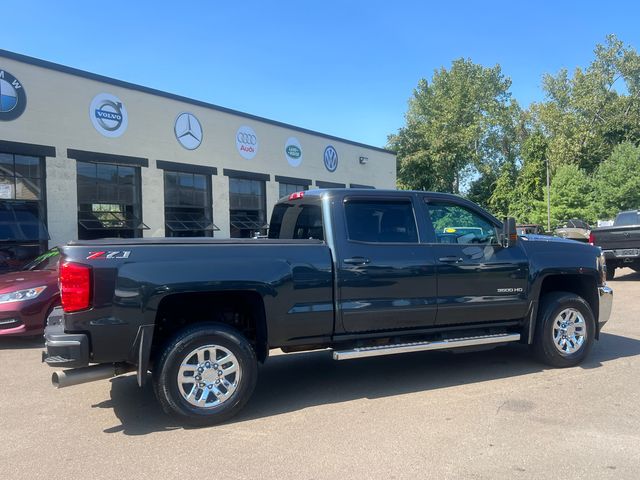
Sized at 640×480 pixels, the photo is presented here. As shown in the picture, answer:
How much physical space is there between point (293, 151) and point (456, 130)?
1037 inches

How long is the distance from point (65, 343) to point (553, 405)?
4.13 meters

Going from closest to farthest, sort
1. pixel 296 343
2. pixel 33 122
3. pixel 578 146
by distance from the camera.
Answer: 1. pixel 296 343
2. pixel 33 122
3. pixel 578 146

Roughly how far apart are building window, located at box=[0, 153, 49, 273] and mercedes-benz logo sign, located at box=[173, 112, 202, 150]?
198 inches

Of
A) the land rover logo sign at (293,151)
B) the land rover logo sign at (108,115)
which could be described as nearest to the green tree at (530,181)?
the land rover logo sign at (293,151)

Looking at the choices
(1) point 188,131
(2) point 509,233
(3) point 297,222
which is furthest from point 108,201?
(2) point 509,233

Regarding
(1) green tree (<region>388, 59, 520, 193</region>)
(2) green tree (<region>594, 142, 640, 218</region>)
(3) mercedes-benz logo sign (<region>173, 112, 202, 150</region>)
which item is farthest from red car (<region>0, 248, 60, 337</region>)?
(2) green tree (<region>594, 142, 640, 218</region>)

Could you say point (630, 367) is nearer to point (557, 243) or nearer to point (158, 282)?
point (557, 243)

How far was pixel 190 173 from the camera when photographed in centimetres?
1889

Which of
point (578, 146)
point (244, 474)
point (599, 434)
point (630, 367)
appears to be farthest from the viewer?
point (578, 146)

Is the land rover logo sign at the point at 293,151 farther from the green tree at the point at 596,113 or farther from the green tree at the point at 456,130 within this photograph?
the green tree at the point at 596,113

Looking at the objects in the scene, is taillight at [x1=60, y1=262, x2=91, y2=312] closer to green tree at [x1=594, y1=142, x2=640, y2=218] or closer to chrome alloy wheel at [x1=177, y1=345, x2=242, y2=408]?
chrome alloy wheel at [x1=177, y1=345, x2=242, y2=408]

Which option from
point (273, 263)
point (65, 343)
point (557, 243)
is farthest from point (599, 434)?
point (65, 343)

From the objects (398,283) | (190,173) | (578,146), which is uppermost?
(578,146)

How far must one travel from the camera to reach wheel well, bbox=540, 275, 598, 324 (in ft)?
19.9
